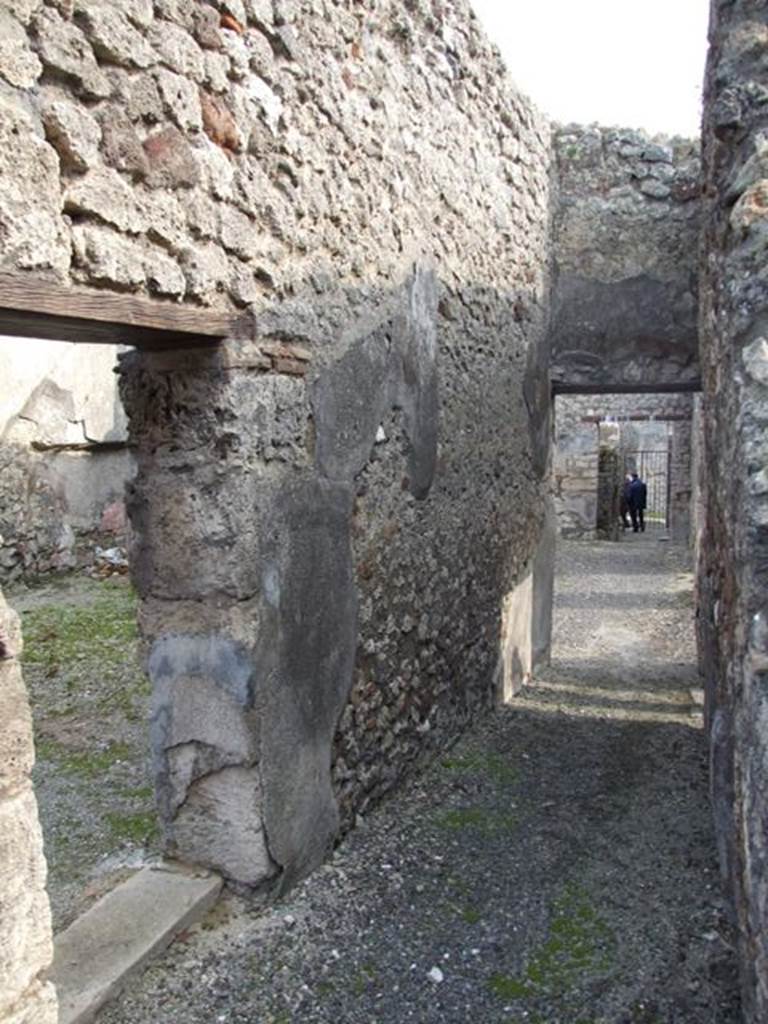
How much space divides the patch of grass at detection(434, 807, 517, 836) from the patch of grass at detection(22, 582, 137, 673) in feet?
9.34

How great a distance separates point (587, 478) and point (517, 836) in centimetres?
1041

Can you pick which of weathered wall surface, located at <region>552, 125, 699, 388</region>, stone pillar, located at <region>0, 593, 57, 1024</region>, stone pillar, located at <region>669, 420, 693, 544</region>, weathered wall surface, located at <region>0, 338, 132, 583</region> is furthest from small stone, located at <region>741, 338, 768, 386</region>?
stone pillar, located at <region>669, 420, 693, 544</region>

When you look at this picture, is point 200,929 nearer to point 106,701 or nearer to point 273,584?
point 273,584

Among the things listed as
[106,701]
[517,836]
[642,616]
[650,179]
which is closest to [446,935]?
[517,836]

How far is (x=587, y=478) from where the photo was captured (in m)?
13.3

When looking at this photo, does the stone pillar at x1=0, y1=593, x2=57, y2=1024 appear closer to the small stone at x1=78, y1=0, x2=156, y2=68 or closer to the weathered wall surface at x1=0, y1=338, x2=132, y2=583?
the small stone at x1=78, y1=0, x2=156, y2=68

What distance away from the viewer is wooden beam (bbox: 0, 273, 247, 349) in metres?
1.78

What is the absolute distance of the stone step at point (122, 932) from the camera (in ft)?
7.41

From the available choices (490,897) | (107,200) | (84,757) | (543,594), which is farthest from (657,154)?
(84,757)

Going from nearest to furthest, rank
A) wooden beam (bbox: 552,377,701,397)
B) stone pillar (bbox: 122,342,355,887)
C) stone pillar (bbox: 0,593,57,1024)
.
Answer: stone pillar (bbox: 0,593,57,1024)
stone pillar (bbox: 122,342,355,887)
wooden beam (bbox: 552,377,701,397)

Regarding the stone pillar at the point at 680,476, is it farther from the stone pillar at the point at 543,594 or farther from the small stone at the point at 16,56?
the small stone at the point at 16,56

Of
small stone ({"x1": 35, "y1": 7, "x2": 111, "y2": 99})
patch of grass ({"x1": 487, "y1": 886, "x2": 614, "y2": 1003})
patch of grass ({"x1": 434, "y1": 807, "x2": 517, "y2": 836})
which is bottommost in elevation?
patch of grass ({"x1": 487, "y1": 886, "x2": 614, "y2": 1003})

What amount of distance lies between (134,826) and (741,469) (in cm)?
260

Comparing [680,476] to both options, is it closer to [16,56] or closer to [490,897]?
[490,897]
